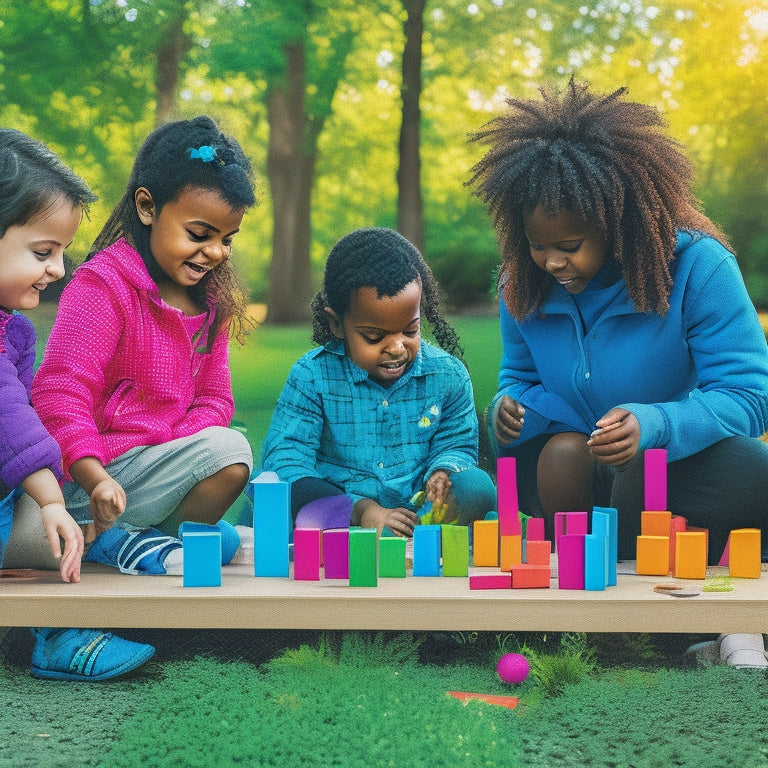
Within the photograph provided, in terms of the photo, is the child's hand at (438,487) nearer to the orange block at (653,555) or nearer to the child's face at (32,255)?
the orange block at (653,555)

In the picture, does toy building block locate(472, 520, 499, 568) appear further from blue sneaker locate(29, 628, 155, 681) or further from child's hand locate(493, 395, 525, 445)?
blue sneaker locate(29, 628, 155, 681)

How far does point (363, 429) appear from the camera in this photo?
9.30 ft

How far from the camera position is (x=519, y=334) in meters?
2.94

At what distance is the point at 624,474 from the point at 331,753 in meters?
1.15

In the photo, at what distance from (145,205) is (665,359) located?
4.71 ft

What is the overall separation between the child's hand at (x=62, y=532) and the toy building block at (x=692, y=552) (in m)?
1.36

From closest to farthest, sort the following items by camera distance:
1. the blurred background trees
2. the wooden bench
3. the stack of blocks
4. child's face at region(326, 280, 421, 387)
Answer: the wooden bench → the stack of blocks → child's face at region(326, 280, 421, 387) → the blurred background trees

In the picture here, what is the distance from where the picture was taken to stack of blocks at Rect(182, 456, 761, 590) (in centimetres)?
222

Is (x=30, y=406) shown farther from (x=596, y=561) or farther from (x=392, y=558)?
(x=596, y=561)

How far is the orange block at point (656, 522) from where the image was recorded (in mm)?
2363

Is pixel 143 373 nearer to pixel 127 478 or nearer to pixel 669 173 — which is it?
pixel 127 478

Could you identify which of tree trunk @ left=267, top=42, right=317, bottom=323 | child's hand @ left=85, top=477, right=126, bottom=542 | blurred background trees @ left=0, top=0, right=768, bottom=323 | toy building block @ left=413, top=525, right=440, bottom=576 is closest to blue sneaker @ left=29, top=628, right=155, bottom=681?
child's hand @ left=85, top=477, right=126, bottom=542

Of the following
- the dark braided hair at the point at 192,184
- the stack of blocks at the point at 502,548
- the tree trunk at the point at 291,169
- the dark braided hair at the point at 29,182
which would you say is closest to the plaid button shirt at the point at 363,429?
the dark braided hair at the point at 192,184

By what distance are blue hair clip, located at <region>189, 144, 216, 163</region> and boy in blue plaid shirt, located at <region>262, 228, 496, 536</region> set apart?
0.46 m
